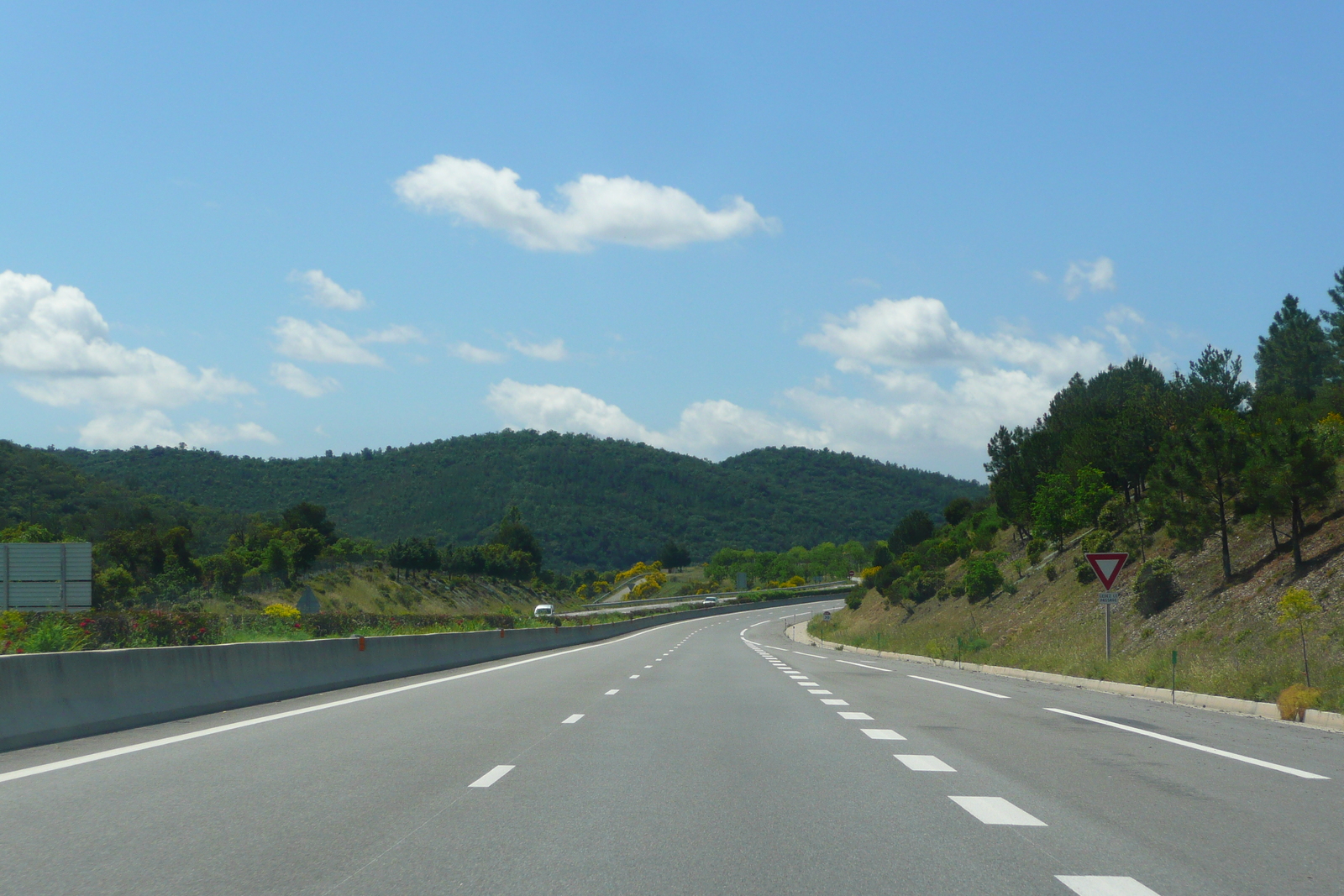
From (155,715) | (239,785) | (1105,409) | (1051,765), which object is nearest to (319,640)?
(155,715)

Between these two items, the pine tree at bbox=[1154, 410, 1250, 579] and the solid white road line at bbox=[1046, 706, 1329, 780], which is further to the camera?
the pine tree at bbox=[1154, 410, 1250, 579]

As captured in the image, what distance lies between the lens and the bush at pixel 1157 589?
3712 centimetres

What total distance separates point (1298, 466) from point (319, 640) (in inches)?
1018

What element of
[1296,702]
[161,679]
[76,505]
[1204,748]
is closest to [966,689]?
[1296,702]

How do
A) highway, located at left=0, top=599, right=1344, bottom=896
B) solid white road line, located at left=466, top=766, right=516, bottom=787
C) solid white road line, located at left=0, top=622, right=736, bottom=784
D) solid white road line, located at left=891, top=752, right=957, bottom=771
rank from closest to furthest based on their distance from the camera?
highway, located at left=0, top=599, right=1344, bottom=896, solid white road line, located at left=466, top=766, right=516, bottom=787, solid white road line, located at left=0, top=622, right=736, bottom=784, solid white road line, located at left=891, top=752, right=957, bottom=771

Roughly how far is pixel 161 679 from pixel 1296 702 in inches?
566

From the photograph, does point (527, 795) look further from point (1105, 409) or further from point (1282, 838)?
point (1105, 409)

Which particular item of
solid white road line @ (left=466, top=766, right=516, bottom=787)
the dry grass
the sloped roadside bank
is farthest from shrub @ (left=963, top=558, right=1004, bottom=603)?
solid white road line @ (left=466, top=766, right=516, bottom=787)

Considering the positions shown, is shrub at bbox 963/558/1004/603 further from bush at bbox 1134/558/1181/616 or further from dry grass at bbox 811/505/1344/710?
bush at bbox 1134/558/1181/616

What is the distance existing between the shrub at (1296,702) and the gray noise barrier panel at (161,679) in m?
14.0

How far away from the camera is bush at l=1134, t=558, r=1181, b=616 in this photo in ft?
122

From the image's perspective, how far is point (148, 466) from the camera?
17000 centimetres

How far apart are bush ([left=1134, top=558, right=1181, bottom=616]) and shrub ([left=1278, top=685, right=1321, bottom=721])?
72.0 feet

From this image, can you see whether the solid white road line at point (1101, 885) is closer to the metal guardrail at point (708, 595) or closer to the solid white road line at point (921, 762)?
the solid white road line at point (921, 762)
